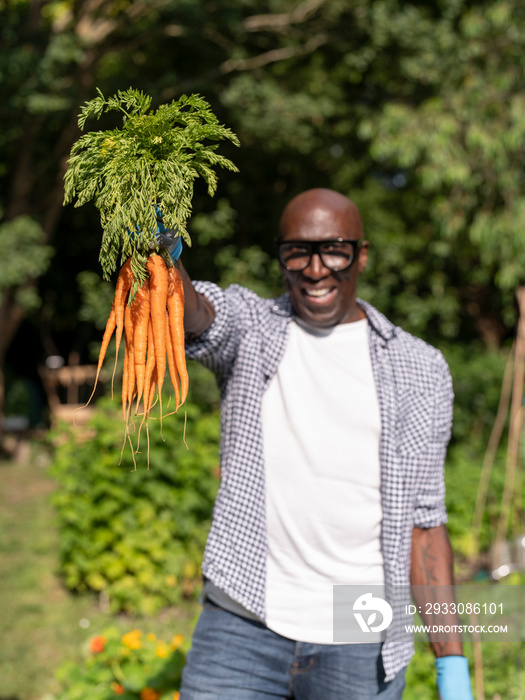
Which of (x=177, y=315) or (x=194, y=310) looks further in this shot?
(x=194, y=310)

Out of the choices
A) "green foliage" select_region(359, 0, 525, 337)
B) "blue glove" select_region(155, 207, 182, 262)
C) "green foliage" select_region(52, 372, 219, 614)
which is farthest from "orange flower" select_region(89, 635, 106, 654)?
"green foliage" select_region(359, 0, 525, 337)

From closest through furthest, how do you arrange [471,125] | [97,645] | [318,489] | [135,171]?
[135,171] < [318,489] < [97,645] < [471,125]

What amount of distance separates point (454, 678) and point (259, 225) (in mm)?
9503

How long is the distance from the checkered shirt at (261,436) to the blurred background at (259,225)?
50.7 inches

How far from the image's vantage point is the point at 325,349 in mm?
2033

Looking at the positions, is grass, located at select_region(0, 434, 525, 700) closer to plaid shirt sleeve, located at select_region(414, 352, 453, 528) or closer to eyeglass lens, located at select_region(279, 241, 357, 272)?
plaid shirt sleeve, located at select_region(414, 352, 453, 528)

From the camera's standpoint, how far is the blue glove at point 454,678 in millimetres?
1952

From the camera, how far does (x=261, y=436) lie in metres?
1.92

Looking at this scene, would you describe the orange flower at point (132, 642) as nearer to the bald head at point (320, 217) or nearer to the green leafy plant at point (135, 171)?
the bald head at point (320, 217)

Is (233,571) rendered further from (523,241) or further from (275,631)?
(523,241)

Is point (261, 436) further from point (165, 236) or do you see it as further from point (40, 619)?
point (40, 619)

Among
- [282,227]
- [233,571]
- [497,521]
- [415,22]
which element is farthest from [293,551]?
[415,22]

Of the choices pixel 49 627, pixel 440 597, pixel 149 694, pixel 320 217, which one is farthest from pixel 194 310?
pixel 49 627

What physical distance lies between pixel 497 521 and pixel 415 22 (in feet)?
16.4
